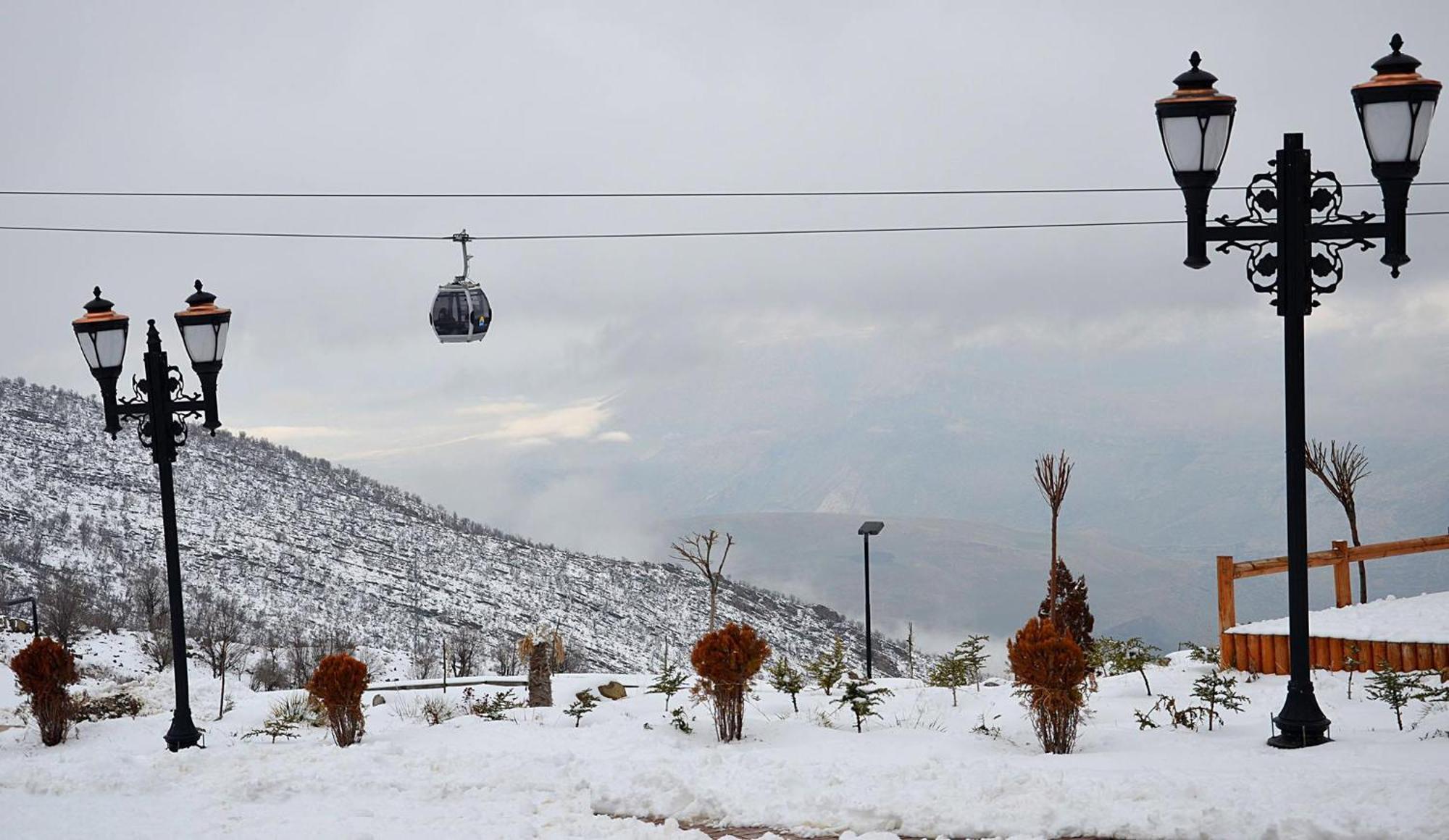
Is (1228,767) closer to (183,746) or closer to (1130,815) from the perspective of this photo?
(1130,815)

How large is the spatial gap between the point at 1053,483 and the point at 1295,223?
689cm

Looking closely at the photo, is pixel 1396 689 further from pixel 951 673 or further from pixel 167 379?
pixel 167 379

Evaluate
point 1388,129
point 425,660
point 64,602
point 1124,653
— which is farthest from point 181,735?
point 64,602

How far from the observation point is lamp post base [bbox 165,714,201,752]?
10422 mm

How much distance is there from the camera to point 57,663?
11.1m

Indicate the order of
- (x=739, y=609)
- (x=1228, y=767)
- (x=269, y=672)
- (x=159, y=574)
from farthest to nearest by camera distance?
(x=739, y=609) → (x=159, y=574) → (x=269, y=672) → (x=1228, y=767)

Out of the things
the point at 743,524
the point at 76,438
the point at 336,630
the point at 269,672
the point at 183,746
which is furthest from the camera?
the point at 743,524

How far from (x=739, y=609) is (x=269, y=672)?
70.3 feet

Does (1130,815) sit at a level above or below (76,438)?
below

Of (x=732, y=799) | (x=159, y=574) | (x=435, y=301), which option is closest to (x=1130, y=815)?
(x=732, y=799)

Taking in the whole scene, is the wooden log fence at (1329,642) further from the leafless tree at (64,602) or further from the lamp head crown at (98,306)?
the leafless tree at (64,602)

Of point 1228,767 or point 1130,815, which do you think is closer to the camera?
point 1130,815

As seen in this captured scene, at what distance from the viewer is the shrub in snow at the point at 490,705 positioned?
10938 millimetres

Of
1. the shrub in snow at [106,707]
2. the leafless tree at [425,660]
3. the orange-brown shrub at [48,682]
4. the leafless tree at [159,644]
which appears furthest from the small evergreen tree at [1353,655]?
the leafless tree at [159,644]
